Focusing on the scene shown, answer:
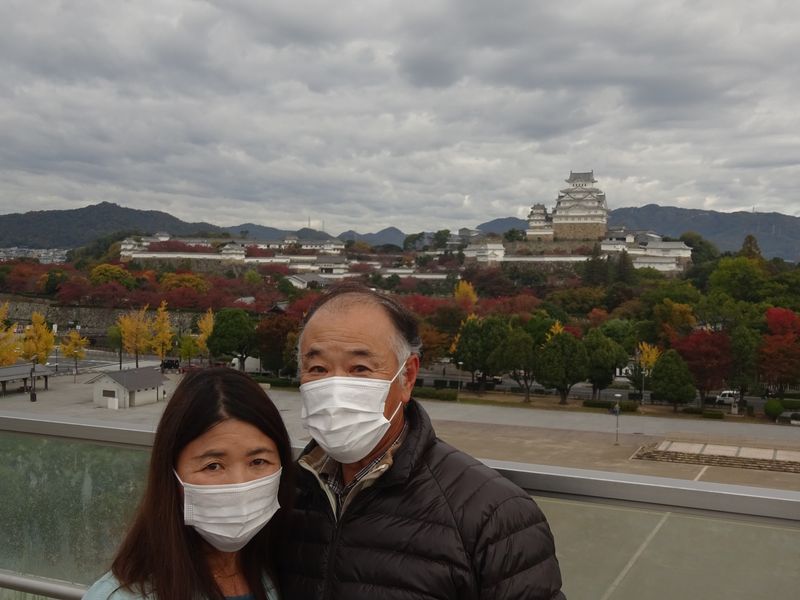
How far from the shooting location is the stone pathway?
42.4 feet

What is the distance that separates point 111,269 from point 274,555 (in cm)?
4047

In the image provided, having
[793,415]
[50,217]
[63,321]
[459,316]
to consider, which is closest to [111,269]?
[63,321]

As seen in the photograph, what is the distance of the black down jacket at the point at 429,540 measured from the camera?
119 cm

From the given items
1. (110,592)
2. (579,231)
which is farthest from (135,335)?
(579,231)

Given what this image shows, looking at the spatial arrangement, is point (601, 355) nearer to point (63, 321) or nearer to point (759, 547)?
point (759, 547)

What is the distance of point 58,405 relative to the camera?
17.7 metres

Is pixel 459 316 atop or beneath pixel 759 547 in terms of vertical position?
beneath

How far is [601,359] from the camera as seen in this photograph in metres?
20.1

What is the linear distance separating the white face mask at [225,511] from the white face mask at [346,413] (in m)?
0.15

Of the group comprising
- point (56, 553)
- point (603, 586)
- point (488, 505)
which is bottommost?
point (56, 553)

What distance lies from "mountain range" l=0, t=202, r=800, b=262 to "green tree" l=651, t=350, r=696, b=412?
54.4 meters

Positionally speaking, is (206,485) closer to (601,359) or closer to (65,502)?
(65,502)

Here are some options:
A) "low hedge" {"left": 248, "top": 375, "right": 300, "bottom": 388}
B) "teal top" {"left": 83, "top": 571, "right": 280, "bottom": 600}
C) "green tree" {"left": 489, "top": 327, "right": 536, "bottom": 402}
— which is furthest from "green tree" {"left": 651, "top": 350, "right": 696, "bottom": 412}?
"teal top" {"left": 83, "top": 571, "right": 280, "bottom": 600}

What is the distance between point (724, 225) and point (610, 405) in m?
168
